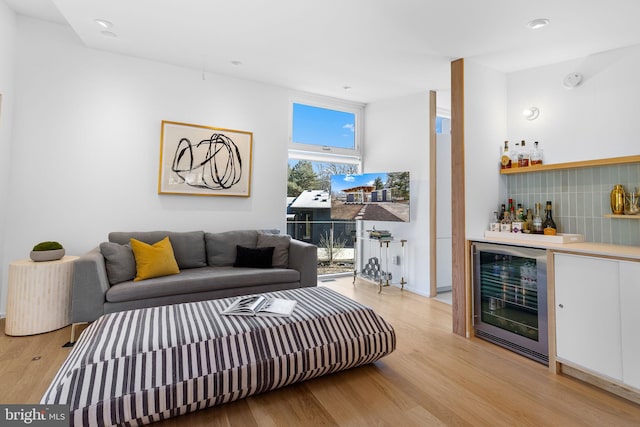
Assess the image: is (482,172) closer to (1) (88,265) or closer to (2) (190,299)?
(2) (190,299)

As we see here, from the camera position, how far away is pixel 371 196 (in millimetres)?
4355

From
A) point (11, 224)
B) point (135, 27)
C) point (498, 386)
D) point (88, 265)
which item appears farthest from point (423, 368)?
point (11, 224)

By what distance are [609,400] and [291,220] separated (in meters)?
3.64

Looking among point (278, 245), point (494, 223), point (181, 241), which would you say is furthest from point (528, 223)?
point (181, 241)

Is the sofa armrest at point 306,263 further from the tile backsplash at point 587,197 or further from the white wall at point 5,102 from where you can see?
the white wall at point 5,102

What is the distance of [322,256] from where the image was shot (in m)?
5.05

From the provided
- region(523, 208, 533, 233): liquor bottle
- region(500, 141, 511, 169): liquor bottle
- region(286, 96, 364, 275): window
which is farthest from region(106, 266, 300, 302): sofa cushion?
region(500, 141, 511, 169): liquor bottle

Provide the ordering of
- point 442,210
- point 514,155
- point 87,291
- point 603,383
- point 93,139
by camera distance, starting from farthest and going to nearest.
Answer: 1. point 442,210
2. point 93,139
3. point 514,155
4. point 87,291
5. point 603,383

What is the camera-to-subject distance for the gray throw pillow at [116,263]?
2.80 metres

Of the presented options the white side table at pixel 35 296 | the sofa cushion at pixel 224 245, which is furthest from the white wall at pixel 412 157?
the white side table at pixel 35 296

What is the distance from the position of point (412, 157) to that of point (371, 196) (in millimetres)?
799

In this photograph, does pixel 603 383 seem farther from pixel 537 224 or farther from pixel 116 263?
pixel 116 263

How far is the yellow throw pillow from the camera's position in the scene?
2.90 m

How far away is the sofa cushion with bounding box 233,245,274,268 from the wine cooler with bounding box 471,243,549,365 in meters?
2.06
